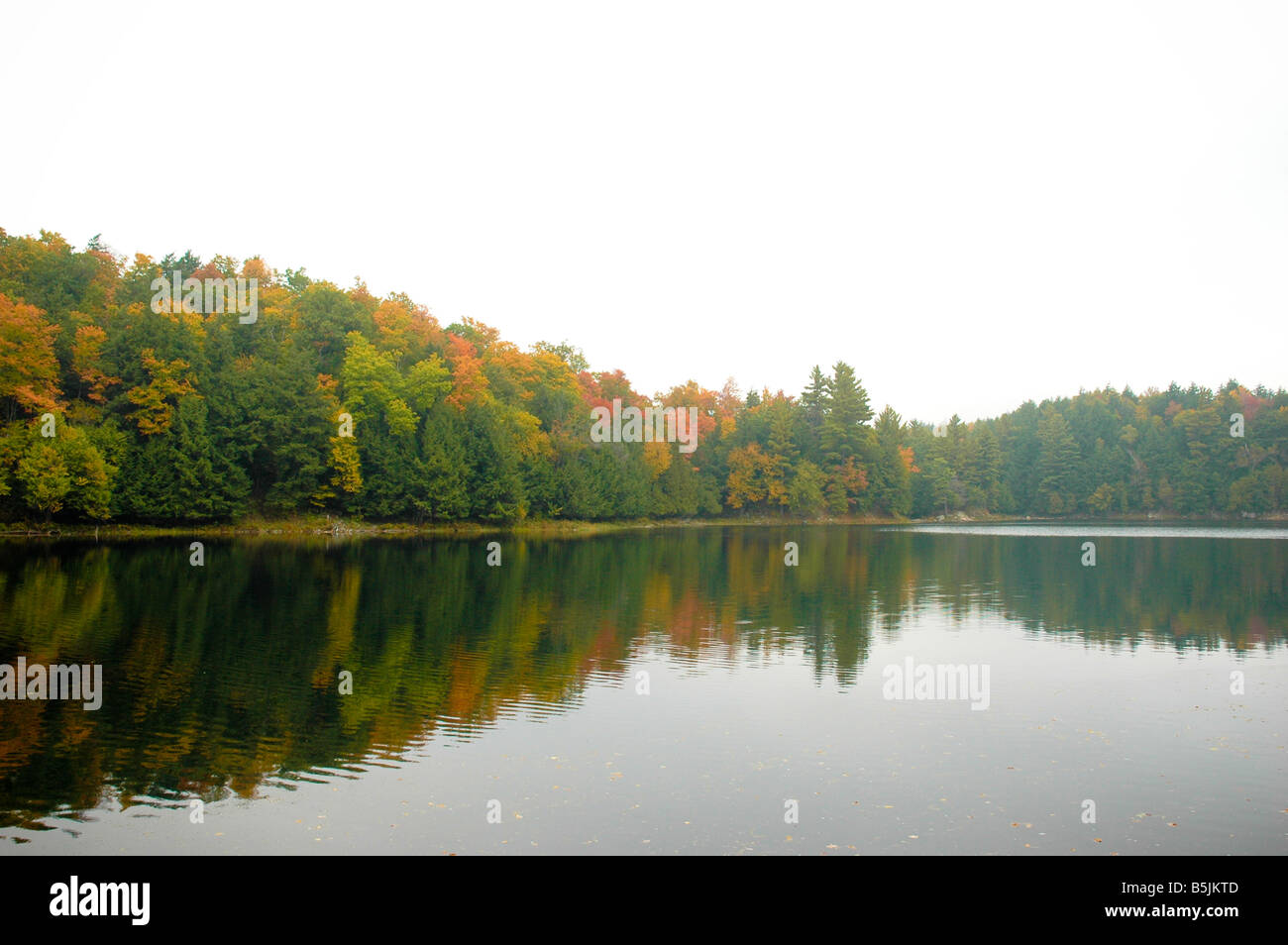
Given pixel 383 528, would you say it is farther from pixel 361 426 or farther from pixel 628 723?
pixel 628 723

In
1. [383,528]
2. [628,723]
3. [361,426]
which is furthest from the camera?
[361,426]

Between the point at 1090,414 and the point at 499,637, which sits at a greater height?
the point at 1090,414

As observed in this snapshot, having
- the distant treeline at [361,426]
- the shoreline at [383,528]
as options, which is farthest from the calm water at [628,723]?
the distant treeline at [361,426]

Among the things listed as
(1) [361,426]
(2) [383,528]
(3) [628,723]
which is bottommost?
(3) [628,723]

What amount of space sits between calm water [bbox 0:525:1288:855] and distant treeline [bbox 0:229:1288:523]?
26324 millimetres

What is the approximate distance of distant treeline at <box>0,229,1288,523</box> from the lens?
2270 inches

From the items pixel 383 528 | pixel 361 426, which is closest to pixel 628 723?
pixel 383 528

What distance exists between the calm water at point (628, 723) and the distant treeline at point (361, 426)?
86.4 ft

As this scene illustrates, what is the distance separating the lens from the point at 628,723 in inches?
603

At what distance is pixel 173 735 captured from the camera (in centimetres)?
1387

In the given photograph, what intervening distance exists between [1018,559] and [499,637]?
39.0 metres

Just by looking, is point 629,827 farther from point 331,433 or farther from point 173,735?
point 331,433

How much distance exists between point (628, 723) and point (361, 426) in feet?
204
